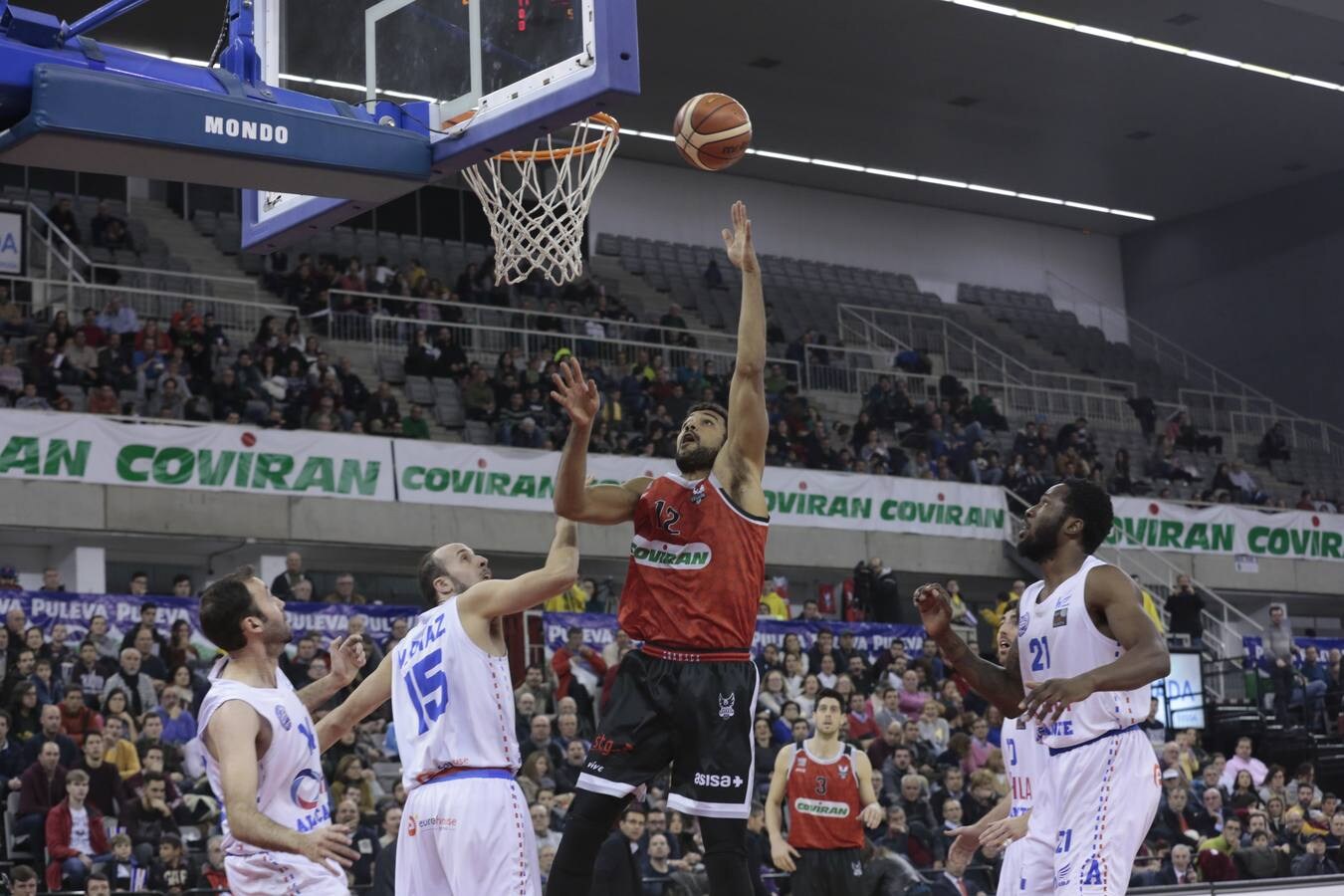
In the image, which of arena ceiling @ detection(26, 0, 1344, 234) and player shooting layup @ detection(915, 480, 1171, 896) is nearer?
player shooting layup @ detection(915, 480, 1171, 896)

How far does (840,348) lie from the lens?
30.9 metres

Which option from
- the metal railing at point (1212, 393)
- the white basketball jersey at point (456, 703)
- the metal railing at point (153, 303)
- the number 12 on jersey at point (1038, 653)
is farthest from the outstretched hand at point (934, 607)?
the metal railing at point (1212, 393)

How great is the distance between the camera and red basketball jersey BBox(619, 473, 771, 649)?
276 inches

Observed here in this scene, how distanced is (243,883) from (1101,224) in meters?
36.0

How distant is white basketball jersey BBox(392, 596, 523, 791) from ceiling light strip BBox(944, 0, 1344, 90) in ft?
70.4

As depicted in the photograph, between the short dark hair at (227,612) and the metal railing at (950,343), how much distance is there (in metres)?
27.5

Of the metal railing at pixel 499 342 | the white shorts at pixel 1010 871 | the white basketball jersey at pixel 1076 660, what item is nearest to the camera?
the white basketball jersey at pixel 1076 660

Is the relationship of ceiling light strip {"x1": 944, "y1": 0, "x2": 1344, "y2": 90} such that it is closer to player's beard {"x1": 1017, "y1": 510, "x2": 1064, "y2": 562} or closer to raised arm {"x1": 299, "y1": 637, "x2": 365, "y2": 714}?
player's beard {"x1": 1017, "y1": 510, "x2": 1064, "y2": 562}

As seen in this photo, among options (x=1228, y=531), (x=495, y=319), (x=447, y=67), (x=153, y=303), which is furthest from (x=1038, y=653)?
(x=1228, y=531)

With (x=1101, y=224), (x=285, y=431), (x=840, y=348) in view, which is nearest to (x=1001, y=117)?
(x=840, y=348)

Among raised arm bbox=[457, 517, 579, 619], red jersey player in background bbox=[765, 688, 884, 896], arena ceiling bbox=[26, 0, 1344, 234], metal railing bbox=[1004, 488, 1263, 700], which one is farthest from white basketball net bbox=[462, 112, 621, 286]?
metal railing bbox=[1004, 488, 1263, 700]

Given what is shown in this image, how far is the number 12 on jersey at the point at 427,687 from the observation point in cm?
671

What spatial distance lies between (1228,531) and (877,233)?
37.7 feet

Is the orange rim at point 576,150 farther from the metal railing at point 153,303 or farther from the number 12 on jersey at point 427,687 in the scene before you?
the metal railing at point 153,303
